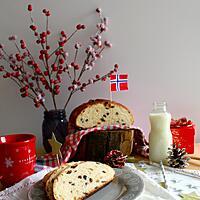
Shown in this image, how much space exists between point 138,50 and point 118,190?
671 mm

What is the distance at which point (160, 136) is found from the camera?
3.41ft

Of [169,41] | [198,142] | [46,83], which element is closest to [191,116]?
[198,142]

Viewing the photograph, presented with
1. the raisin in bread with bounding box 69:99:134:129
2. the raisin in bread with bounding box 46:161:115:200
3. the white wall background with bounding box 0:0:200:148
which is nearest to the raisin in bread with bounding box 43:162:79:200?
the raisin in bread with bounding box 46:161:115:200

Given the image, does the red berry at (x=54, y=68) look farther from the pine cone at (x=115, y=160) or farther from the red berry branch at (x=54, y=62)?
the pine cone at (x=115, y=160)

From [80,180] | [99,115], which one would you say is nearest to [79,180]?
[80,180]

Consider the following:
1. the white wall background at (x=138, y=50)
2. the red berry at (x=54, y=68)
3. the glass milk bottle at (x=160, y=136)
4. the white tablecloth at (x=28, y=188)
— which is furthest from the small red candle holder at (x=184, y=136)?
the red berry at (x=54, y=68)

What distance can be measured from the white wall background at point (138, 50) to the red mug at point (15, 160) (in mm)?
428

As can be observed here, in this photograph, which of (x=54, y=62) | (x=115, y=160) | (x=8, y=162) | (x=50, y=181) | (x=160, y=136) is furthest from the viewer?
(x=54, y=62)

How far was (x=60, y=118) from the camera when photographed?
3.71ft

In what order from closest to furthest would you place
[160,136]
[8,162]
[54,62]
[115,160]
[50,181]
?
1. [50,181]
2. [8,162]
3. [115,160]
4. [160,136]
5. [54,62]

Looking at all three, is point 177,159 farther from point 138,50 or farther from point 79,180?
point 138,50

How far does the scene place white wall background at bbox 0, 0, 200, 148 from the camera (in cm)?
124

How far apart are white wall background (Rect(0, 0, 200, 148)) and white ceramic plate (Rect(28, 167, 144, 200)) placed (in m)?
0.54

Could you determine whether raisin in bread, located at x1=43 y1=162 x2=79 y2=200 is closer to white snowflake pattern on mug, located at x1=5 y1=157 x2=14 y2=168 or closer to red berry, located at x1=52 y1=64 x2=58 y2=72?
white snowflake pattern on mug, located at x1=5 y1=157 x2=14 y2=168
